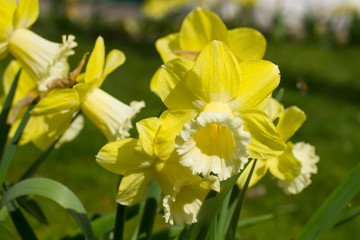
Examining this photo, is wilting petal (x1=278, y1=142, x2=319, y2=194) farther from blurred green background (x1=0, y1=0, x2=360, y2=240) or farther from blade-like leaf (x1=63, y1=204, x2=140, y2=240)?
blade-like leaf (x1=63, y1=204, x2=140, y2=240)

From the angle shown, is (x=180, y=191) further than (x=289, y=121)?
No

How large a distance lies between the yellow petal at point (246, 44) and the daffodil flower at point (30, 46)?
427 millimetres

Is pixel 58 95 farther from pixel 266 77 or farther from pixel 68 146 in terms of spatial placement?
pixel 68 146

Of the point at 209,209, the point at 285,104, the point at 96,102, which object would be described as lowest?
the point at 285,104

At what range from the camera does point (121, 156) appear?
0.97 metres

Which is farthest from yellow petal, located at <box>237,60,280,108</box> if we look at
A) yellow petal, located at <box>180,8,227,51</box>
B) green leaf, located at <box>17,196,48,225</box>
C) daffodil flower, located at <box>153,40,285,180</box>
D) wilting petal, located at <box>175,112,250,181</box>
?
green leaf, located at <box>17,196,48,225</box>

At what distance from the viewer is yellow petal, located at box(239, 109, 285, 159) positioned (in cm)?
94

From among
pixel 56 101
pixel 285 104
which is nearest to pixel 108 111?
pixel 56 101

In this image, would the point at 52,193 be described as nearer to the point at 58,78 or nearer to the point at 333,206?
the point at 58,78

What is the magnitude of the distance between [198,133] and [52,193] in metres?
0.39

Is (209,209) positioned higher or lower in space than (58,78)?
lower

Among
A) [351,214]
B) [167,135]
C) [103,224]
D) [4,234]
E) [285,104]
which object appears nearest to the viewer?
[167,135]

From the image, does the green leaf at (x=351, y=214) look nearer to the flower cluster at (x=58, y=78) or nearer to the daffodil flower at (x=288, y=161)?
the daffodil flower at (x=288, y=161)

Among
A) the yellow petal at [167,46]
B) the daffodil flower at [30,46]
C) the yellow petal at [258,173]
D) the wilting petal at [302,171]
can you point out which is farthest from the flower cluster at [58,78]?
the wilting petal at [302,171]
